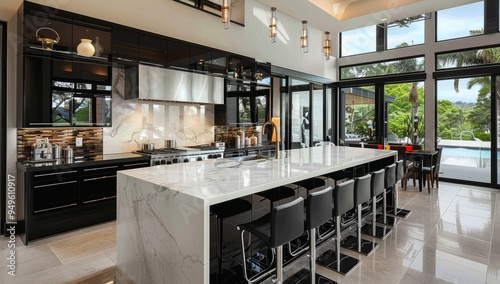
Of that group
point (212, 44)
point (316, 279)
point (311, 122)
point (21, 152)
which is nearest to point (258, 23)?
point (212, 44)

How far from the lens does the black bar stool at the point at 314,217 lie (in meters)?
2.38

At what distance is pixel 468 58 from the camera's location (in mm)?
6738

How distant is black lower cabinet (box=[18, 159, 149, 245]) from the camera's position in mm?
3406

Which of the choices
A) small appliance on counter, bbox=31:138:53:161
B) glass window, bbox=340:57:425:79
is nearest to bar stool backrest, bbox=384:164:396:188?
small appliance on counter, bbox=31:138:53:161

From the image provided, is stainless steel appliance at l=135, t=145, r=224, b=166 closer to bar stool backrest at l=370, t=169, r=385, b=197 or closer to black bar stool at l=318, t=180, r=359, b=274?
black bar stool at l=318, t=180, r=359, b=274

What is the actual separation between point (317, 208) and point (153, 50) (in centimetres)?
353

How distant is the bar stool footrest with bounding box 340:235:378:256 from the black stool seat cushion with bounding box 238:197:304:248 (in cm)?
148

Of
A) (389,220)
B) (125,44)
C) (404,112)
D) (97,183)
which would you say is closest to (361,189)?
(389,220)

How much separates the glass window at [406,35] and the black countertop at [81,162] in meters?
6.98

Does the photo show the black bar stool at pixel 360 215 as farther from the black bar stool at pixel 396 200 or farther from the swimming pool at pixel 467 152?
the swimming pool at pixel 467 152

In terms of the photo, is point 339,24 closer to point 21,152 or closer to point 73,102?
point 73,102

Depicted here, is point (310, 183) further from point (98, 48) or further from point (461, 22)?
point (461, 22)

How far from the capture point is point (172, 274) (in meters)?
2.09

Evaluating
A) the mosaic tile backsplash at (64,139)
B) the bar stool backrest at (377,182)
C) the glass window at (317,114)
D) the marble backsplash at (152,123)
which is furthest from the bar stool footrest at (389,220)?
the mosaic tile backsplash at (64,139)
